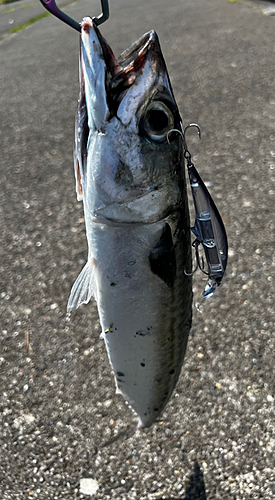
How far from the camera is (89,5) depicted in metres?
11.1

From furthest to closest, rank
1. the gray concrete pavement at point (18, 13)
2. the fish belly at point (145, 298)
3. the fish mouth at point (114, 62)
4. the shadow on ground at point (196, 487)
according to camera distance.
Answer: the gray concrete pavement at point (18, 13) < the shadow on ground at point (196, 487) < the fish belly at point (145, 298) < the fish mouth at point (114, 62)

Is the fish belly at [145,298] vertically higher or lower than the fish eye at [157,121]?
lower

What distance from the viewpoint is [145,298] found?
4.45 ft

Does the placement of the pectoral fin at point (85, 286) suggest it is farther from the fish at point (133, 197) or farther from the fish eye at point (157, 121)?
the fish eye at point (157, 121)

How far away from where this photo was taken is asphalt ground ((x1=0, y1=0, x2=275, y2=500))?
78.2 inches

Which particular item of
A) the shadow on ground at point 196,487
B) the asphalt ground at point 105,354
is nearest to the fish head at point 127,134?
the asphalt ground at point 105,354

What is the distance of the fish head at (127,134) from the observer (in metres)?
1.13

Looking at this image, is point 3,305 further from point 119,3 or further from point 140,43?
point 119,3

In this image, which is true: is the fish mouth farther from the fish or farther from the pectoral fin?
the pectoral fin

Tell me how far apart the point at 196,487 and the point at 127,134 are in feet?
5.37

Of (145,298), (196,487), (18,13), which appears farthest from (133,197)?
(18,13)

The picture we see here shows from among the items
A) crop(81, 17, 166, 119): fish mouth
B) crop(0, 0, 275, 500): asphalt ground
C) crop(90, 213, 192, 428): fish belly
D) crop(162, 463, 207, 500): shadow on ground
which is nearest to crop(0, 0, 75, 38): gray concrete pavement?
crop(0, 0, 275, 500): asphalt ground

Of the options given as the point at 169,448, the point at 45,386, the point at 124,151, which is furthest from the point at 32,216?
the point at 124,151

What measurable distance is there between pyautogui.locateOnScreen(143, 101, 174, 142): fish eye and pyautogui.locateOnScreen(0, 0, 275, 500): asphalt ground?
1.18 metres
